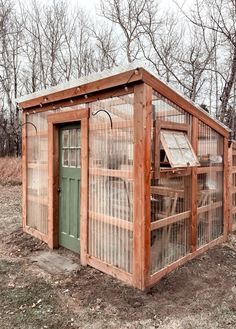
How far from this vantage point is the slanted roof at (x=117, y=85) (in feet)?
10.5

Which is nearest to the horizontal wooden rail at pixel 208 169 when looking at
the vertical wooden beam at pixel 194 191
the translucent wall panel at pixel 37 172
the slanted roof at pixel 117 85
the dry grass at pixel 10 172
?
the vertical wooden beam at pixel 194 191

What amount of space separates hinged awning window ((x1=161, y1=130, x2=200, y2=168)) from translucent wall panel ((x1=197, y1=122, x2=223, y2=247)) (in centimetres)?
48

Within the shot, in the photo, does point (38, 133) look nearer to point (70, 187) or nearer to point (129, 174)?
point (70, 187)

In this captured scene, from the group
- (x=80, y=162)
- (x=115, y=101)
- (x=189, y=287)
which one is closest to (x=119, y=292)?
(x=189, y=287)

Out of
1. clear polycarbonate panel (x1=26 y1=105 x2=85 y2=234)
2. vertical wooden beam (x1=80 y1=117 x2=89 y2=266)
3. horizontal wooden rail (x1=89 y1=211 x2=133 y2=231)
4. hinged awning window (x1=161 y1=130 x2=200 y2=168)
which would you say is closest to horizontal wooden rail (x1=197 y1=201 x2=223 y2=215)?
hinged awning window (x1=161 y1=130 x2=200 y2=168)

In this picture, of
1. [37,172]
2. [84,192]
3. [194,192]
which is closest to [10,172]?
[37,172]

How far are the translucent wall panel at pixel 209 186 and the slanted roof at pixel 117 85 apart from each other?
21cm

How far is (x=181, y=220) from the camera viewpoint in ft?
12.7

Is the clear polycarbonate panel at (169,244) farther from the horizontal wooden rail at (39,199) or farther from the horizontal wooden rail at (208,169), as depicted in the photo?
the horizontal wooden rail at (39,199)

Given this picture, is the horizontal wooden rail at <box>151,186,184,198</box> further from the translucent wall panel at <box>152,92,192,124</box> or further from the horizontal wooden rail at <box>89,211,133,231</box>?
the translucent wall panel at <box>152,92,192,124</box>

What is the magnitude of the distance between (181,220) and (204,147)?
119 centimetres

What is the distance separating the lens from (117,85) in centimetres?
338

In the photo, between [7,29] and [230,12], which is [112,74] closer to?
[230,12]

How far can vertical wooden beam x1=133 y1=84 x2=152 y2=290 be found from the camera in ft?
10.4
